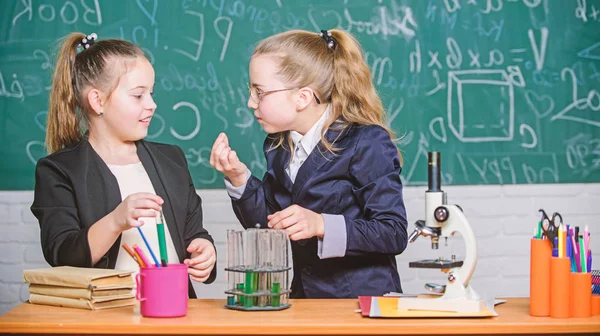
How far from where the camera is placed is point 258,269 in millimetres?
1643

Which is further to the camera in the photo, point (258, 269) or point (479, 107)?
point (479, 107)

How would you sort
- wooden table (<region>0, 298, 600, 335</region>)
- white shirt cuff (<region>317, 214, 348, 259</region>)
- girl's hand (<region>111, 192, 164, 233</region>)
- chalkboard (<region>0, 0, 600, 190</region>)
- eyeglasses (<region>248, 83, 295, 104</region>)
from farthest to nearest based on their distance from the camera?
chalkboard (<region>0, 0, 600, 190</region>)
eyeglasses (<region>248, 83, 295, 104</region>)
white shirt cuff (<region>317, 214, 348, 259</region>)
girl's hand (<region>111, 192, 164, 233</region>)
wooden table (<region>0, 298, 600, 335</region>)

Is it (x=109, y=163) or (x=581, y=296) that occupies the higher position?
(x=109, y=163)

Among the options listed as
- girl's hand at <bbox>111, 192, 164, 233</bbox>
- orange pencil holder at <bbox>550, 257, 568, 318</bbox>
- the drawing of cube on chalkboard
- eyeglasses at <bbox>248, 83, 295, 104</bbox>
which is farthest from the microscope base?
the drawing of cube on chalkboard

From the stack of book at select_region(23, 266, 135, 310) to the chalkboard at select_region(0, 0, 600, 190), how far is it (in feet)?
5.46

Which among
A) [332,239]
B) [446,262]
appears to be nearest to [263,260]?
[332,239]

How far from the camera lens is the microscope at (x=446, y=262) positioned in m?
1.58

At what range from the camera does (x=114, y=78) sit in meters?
2.13

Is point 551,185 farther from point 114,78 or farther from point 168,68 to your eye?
point 114,78

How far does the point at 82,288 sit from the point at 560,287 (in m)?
0.94

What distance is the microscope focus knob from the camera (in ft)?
5.43

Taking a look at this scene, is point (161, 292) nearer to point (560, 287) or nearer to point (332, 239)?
point (332, 239)

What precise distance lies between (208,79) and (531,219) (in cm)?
145

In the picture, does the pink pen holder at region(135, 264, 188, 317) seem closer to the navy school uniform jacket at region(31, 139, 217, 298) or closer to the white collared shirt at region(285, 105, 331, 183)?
the navy school uniform jacket at region(31, 139, 217, 298)
